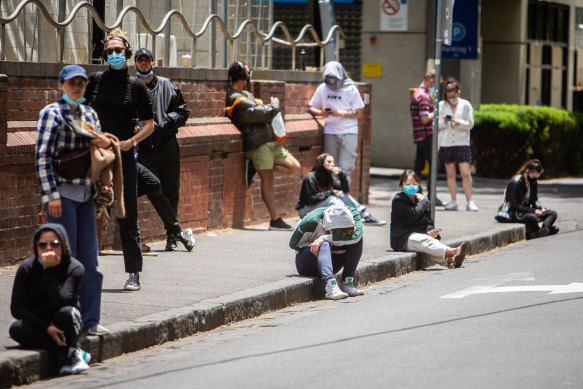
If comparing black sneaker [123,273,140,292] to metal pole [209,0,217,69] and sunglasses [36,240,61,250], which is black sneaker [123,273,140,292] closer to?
sunglasses [36,240,61,250]

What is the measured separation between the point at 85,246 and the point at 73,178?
45 centimetres

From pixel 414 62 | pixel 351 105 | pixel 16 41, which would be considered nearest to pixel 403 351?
pixel 16 41

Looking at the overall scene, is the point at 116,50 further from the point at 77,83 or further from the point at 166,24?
the point at 166,24

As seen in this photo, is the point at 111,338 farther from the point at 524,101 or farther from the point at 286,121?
the point at 524,101

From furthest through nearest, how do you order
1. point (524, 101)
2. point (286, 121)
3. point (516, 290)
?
point (524, 101), point (286, 121), point (516, 290)

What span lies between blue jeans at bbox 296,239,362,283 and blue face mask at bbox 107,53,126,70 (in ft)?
8.01

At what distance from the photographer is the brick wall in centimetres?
912

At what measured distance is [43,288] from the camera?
20.8 ft

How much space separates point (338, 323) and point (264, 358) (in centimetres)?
140

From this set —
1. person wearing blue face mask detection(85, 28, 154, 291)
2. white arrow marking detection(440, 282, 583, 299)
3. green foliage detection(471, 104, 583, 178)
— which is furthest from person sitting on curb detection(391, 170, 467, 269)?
green foliage detection(471, 104, 583, 178)

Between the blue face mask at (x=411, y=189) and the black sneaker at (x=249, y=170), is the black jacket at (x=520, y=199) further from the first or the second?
the black sneaker at (x=249, y=170)

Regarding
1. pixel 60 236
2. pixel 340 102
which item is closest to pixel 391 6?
pixel 340 102

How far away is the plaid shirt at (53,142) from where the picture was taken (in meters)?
6.51

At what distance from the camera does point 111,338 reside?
267 inches
